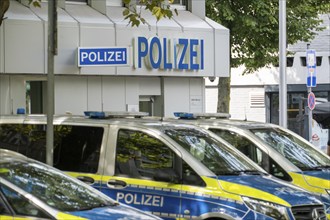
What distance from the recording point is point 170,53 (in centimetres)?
1758

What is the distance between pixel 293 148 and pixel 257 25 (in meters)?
13.2

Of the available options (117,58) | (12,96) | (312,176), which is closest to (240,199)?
(312,176)

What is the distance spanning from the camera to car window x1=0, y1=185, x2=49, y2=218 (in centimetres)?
607

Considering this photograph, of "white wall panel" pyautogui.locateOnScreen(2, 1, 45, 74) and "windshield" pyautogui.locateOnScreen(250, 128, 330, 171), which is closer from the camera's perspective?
"windshield" pyautogui.locateOnScreen(250, 128, 330, 171)

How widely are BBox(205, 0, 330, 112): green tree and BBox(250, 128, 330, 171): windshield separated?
39.6 ft

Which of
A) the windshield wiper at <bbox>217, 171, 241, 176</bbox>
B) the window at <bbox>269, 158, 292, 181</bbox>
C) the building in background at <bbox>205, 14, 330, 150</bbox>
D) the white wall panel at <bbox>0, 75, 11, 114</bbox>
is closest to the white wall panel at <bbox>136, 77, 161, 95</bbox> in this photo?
the white wall panel at <bbox>0, 75, 11, 114</bbox>

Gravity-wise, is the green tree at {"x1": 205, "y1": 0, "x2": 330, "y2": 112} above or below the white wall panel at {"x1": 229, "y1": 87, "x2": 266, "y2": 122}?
above

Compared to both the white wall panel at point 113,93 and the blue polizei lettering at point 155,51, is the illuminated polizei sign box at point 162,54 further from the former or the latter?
the white wall panel at point 113,93

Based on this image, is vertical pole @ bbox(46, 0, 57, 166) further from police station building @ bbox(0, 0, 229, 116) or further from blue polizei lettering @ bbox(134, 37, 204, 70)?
blue polizei lettering @ bbox(134, 37, 204, 70)

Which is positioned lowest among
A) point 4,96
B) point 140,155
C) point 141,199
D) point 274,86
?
point 141,199

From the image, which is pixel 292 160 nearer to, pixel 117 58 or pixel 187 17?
pixel 117 58

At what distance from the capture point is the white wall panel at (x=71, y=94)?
53.3ft

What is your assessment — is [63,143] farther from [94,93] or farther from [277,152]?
[94,93]

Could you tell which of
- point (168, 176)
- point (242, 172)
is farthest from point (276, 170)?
point (168, 176)
